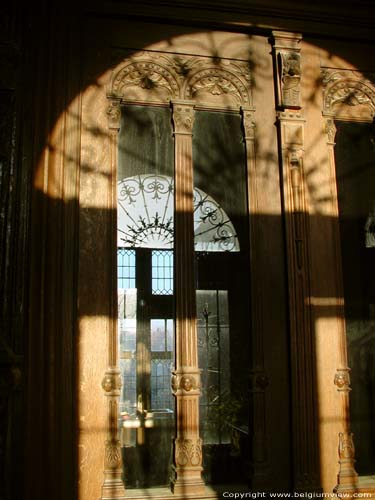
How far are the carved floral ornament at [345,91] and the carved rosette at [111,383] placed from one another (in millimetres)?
2825

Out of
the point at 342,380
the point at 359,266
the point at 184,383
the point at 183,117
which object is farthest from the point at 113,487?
the point at 183,117

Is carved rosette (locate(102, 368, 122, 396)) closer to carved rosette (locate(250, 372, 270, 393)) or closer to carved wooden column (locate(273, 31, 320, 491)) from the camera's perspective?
carved rosette (locate(250, 372, 270, 393))

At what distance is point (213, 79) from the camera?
5.11m

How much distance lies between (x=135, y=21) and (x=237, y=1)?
34.5 inches

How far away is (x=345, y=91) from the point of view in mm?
5348

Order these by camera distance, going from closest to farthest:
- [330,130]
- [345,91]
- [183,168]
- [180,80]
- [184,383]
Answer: [184,383]
[183,168]
[180,80]
[330,130]
[345,91]

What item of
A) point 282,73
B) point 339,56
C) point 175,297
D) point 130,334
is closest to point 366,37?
point 339,56

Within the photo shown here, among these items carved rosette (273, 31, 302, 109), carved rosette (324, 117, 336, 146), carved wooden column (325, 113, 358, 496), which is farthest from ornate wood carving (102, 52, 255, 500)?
carved wooden column (325, 113, 358, 496)

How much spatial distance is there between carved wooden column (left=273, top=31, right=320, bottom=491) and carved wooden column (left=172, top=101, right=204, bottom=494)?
766mm

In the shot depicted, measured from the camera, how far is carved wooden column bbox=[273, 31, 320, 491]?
183 inches

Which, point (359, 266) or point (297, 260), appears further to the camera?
point (359, 266)

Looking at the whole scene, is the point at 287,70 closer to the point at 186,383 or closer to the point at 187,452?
the point at 186,383

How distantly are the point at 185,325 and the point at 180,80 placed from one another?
203cm

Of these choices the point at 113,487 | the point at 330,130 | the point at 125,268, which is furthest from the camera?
the point at 330,130
